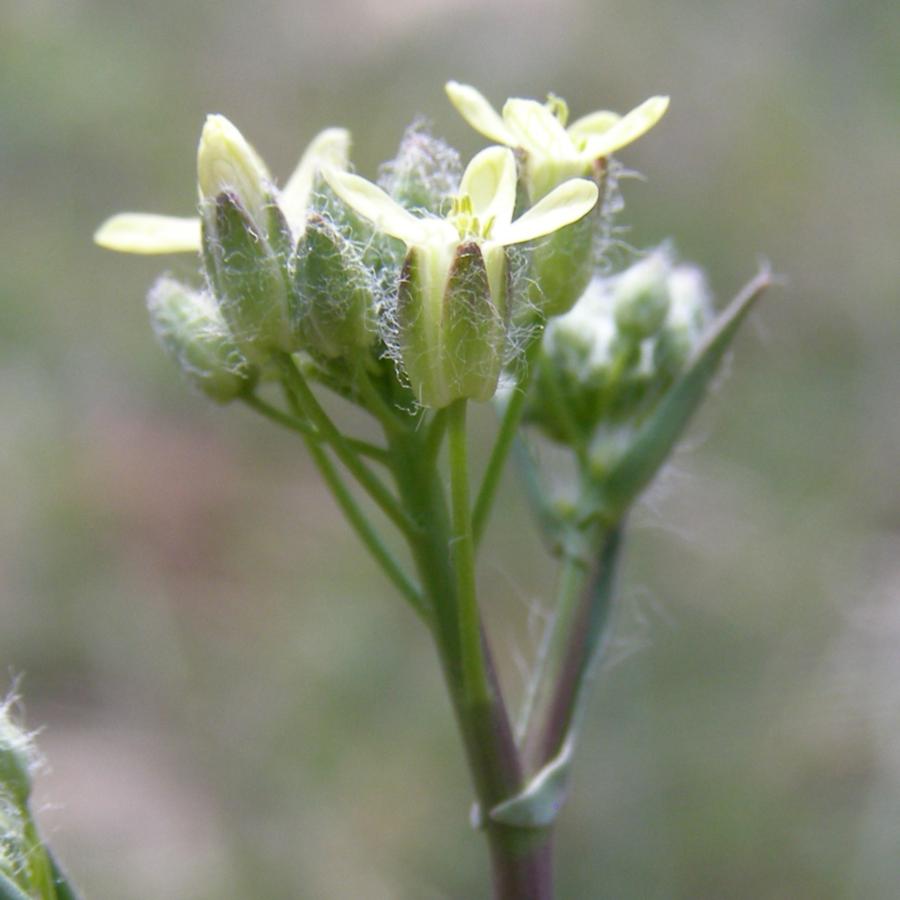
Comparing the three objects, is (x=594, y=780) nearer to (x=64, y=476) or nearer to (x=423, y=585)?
(x=423, y=585)

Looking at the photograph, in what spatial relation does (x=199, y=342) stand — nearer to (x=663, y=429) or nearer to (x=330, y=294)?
(x=330, y=294)

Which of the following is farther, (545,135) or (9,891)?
(545,135)

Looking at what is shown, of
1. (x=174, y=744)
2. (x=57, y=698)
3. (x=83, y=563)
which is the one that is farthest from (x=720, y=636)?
(x=57, y=698)

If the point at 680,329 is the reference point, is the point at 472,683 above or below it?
below

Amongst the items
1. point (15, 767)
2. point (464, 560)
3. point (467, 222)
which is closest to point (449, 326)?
point (467, 222)

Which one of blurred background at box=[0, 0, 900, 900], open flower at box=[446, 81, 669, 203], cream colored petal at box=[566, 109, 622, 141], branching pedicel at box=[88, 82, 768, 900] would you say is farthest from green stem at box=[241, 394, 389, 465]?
blurred background at box=[0, 0, 900, 900]

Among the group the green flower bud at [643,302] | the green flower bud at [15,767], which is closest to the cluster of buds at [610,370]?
the green flower bud at [643,302]

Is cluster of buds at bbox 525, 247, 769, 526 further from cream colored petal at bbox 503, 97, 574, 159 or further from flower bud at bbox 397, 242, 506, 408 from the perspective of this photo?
flower bud at bbox 397, 242, 506, 408
